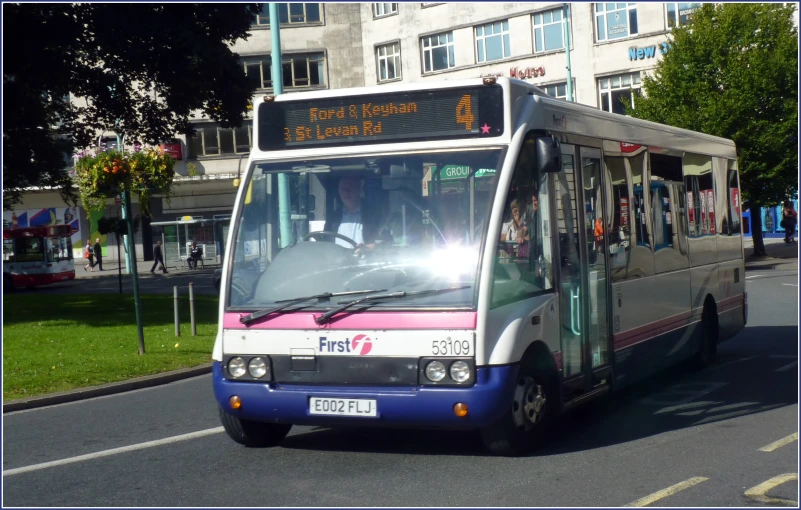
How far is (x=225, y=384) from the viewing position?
7.52 m

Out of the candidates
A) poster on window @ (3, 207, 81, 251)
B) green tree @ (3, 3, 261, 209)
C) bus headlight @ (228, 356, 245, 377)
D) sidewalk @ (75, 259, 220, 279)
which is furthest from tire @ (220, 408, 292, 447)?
poster on window @ (3, 207, 81, 251)

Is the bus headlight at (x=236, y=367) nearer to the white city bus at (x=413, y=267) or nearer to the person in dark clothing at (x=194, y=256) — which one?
the white city bus at (x=413, y=267)

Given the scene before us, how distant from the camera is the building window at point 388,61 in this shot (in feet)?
186

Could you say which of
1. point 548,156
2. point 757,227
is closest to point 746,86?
point 757,227

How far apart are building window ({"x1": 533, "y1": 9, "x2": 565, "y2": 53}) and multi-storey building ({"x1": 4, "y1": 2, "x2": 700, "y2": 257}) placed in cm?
5

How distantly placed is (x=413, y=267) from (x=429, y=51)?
4905 centimetres

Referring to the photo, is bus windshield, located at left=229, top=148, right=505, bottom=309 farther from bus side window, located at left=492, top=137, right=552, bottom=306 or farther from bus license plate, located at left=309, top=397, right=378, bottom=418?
bus license plate, located at left=309, top=397, right=378, bottom=418

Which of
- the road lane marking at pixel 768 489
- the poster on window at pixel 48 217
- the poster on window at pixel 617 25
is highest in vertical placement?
the poster on window at pixel 617 25

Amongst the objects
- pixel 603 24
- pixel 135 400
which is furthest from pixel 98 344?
pixel 603 24

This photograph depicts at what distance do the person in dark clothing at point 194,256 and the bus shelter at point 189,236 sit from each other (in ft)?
10.3

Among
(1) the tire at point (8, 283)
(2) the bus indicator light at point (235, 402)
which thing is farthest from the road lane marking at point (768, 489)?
(1) the tire at point (8, 283)

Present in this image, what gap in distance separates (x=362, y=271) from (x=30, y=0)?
1695cm

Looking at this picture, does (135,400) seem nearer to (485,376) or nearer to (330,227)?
(330,227)

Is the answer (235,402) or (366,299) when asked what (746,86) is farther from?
(235,402)
